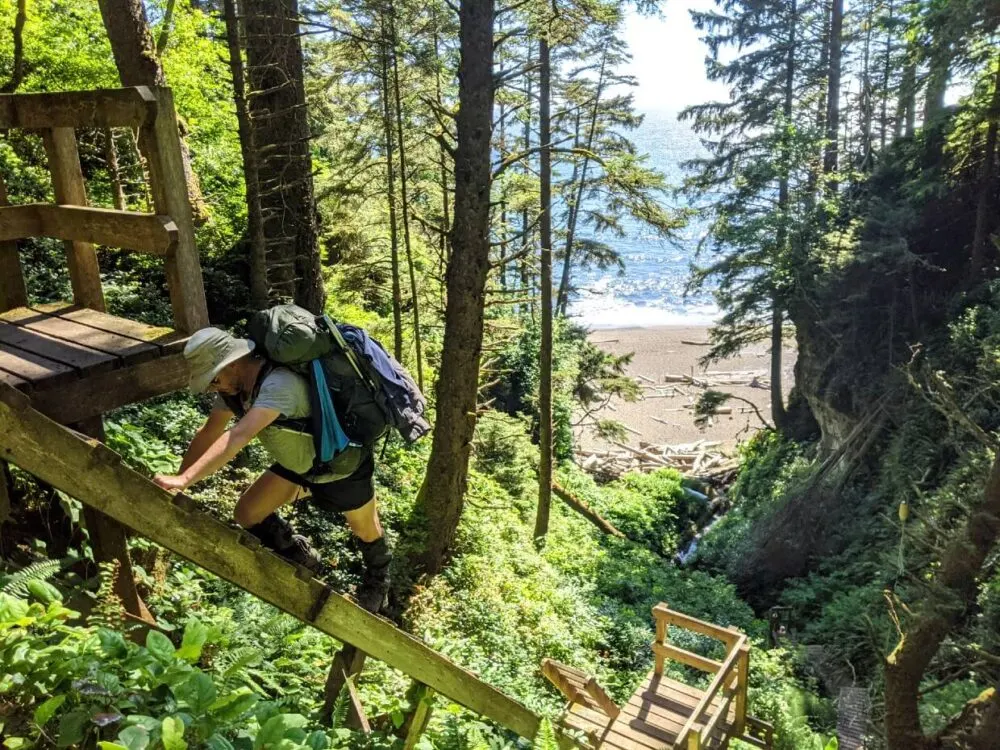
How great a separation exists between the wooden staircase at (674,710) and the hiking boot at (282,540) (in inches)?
106

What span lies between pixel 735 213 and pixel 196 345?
23.9 metres

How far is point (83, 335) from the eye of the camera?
13.3 feet

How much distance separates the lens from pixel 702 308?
4772 centimetres

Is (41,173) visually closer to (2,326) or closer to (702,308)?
(2,326)

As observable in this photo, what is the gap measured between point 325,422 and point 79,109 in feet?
7.30

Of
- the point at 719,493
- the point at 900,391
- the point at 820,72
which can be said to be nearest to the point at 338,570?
the point at 900,391

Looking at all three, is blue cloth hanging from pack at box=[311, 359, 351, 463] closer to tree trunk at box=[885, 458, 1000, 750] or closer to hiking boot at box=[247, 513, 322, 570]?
hiking boot at box=[247, 513, 322, 570]

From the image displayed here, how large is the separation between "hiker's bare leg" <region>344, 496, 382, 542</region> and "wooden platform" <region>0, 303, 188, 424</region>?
123 cm

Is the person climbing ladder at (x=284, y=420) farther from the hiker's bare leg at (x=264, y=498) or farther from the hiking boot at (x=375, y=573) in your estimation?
the hiking boot at (x=375, y=573)

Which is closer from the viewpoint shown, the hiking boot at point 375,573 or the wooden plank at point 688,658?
the hiking boot at point 375,573

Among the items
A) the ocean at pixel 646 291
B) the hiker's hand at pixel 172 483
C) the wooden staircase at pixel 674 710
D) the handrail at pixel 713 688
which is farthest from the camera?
the ocean at pixel 646 291

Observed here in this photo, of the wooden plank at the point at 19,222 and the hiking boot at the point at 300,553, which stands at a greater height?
the wooden plank at the point at 19,222

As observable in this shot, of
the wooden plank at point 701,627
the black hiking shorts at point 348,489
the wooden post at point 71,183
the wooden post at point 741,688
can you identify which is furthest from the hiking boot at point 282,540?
the wooden post at point 741,688

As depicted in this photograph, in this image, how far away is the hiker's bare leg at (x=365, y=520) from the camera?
13.5 feet
